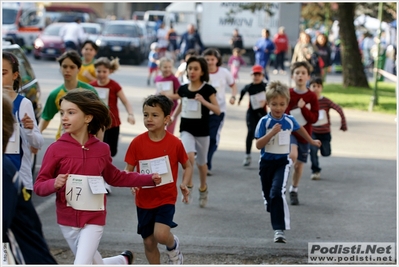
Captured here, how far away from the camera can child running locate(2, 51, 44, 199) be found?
20.4 ft

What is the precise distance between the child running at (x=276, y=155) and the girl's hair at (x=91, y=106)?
7.98ft

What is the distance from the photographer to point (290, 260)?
7.10 meters

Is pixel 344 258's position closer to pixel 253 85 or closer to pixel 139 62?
pixel 253 85

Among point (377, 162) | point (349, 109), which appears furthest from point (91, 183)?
point (349, 109)

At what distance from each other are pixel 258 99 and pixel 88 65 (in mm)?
2471

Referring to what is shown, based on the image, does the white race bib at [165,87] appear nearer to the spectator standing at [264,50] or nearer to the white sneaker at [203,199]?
the white sneaker at [203,199]

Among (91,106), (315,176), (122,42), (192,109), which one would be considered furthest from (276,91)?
(122,42)

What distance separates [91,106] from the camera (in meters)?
5.45

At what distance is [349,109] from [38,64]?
16.3m

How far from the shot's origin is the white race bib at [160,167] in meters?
6.26

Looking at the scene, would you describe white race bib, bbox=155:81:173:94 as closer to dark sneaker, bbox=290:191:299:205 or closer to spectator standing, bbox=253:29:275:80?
dark sneaker, bbox=290:191:299:205

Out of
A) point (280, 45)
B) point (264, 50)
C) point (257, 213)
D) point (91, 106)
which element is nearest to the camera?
point (91, 106)

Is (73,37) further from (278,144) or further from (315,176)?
(278,144)

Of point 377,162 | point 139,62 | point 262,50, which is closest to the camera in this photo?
point 377,162
